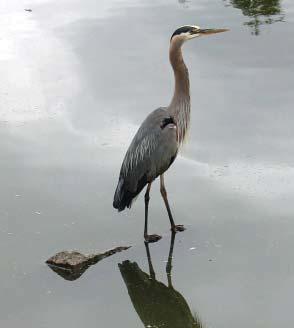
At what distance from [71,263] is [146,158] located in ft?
3.70

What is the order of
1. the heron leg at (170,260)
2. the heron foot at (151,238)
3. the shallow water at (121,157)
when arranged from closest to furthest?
1. the shallow water at (121,157)
2. the heron leg at (170,260)
3. the heron foot at (151,238)

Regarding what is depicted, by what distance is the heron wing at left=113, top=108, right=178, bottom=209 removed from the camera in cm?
594

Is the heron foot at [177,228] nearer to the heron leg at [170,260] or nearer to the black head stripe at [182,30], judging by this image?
the heron leg at [170,260]

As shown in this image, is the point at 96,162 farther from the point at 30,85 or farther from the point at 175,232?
the point at 30,85

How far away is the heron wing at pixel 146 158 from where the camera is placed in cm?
594

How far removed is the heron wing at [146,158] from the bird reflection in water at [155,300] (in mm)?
649

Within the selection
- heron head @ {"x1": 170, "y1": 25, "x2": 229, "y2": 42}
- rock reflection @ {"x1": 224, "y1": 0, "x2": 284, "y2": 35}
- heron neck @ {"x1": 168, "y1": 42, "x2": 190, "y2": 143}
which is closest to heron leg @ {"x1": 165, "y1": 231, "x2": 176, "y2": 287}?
heron neck @ {"x1": 168, "y1": 42, "x2": 190, "y2": 143}

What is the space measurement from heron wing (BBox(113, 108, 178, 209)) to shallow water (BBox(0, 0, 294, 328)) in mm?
341

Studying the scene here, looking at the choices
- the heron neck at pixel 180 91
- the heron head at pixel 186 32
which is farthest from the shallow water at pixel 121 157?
the heron head at pixel 186 32

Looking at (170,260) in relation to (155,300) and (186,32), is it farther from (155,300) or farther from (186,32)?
(186,32)

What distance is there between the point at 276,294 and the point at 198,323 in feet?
1.99

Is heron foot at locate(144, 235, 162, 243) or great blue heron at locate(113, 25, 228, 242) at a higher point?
great blue heron at locate(113, 25, 228, 242)

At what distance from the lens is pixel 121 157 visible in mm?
7223

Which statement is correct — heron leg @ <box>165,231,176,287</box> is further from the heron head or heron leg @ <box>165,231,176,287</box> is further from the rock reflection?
the rock reflection
